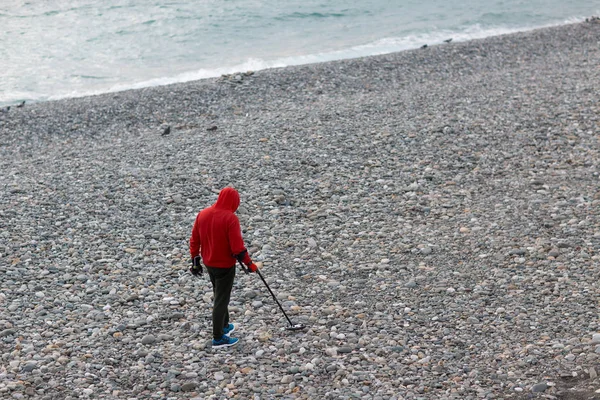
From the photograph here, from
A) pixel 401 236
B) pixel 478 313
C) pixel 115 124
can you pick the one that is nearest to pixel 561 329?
pixel 478 313

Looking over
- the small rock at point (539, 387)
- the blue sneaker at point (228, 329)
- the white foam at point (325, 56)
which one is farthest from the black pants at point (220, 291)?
the white foam at point (325, 56)

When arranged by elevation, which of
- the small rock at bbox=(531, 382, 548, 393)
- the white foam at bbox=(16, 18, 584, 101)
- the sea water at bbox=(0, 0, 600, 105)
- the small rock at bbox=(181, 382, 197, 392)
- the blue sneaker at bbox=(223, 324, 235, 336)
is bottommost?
the small rock at bbox=(531, 382, 548, 393)

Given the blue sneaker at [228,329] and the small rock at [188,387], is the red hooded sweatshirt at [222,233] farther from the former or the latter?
the small rock at [188,387]

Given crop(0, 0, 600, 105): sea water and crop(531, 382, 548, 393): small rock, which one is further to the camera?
crop(0, 0, 600, 105): sea water

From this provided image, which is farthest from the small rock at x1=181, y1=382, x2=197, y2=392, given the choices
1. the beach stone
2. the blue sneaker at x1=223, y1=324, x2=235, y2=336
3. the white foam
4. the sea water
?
the sea water

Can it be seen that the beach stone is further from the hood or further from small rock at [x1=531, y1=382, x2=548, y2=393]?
small rock at [x1=531, y1=382, x2=548, y2=393]

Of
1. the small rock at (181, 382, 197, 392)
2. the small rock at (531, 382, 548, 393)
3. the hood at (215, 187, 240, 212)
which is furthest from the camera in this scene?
the hood at (215, 187, 240, 212)

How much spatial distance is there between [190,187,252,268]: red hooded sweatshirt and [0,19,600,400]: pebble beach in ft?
3.69

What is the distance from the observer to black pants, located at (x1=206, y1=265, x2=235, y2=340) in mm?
7613

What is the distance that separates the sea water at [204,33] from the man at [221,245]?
2008 cm

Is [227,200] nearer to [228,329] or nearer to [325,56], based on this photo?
[228,329]

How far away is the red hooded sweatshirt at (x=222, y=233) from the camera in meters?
7.38

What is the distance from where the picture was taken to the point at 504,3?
41469 millimetres

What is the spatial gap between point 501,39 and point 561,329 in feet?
62.2
